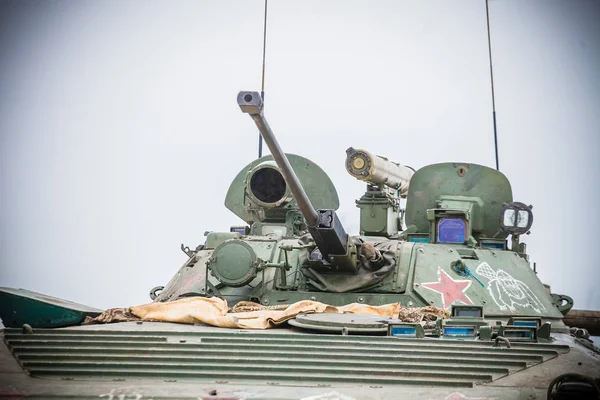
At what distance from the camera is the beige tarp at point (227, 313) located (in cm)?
661

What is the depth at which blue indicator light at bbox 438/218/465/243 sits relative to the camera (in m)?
9.11

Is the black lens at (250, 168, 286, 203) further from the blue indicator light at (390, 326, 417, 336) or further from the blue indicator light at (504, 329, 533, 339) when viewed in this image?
the blue indicator light at (504, 329, 533, 339)

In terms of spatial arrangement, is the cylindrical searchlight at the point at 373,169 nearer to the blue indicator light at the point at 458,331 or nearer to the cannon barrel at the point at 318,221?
the cannon barrel at the point at 318,221

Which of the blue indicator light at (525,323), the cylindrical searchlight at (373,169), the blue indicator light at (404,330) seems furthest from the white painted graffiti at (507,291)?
the blue indicator light at (404,330)

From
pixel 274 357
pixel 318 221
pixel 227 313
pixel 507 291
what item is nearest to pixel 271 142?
pixel 318 221

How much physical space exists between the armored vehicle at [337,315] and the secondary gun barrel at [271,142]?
0.6 inches

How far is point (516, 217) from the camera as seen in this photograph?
9.13 meters

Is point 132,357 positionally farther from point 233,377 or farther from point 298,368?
point 298,368

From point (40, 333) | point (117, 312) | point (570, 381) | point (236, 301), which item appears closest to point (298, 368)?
point (570, 381)

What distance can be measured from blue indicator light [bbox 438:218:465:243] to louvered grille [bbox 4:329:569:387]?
11.2 ft

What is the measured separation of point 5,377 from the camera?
17.0 ft

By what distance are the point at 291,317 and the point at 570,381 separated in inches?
98.6

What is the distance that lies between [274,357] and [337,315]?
4.31 ft

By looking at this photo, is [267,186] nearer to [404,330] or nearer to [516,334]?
[404,330]
